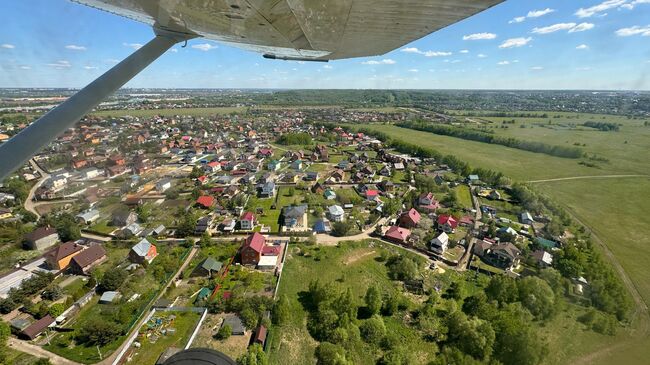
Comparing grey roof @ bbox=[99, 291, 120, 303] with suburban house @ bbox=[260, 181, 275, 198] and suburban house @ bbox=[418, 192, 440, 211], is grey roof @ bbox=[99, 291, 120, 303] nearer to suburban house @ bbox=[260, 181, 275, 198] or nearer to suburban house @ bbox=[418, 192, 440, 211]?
suburban house @ bbox=[260, 181, 275, 198]

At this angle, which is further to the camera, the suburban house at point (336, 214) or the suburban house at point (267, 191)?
the suburban house at point (267, 191)

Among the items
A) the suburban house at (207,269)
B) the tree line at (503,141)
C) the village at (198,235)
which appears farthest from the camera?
the tree line at (503,141)

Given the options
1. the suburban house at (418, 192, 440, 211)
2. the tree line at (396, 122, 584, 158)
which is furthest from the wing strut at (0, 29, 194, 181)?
the tree line at (396, 122, 584, 158)

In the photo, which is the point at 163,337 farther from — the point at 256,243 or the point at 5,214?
the point at 5,214

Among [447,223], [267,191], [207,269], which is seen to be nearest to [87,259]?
[207,269]

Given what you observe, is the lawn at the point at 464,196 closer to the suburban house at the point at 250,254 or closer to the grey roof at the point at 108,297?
the suburban house at the point at 250,254

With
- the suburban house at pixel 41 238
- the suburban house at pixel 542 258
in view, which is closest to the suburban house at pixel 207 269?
the suburban house at pixel 41 238
